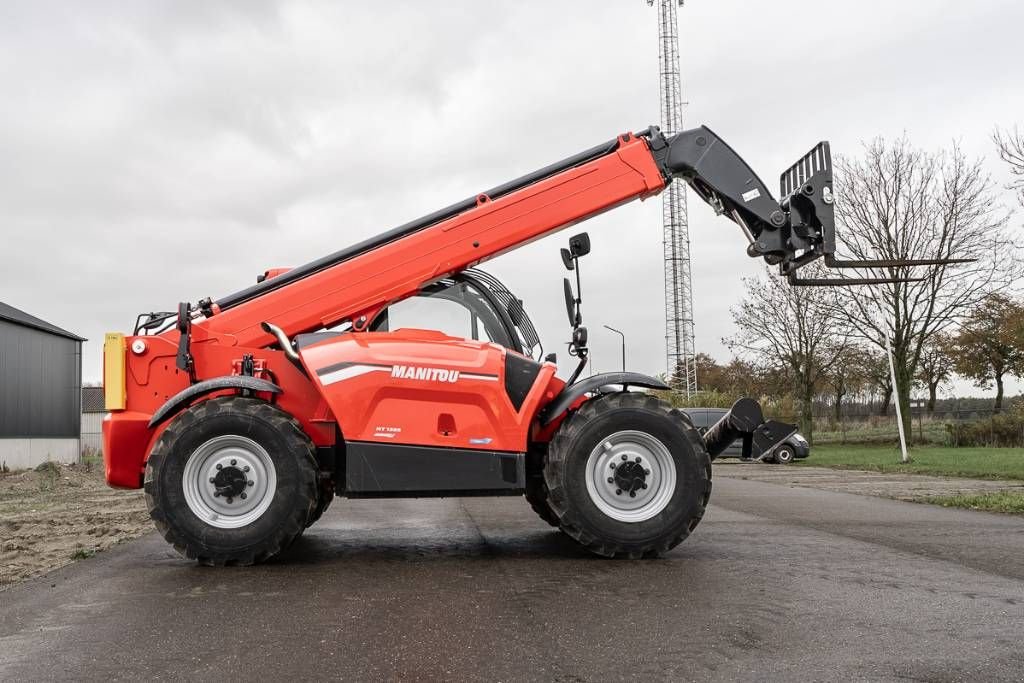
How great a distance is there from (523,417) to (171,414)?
2979 mm

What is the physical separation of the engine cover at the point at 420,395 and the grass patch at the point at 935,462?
49.7 feet

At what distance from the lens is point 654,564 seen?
7.31 meters

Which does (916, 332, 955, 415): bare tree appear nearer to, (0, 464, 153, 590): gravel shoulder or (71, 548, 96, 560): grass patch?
(0, 464, 153, 590): gravel shoulder

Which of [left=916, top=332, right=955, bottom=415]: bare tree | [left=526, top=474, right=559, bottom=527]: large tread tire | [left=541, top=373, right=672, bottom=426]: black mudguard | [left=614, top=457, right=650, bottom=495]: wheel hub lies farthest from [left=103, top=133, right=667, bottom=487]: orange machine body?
[left=916, top=332, right=955, bottom=415]: bare tree

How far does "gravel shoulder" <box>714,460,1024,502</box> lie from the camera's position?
49.8 feet

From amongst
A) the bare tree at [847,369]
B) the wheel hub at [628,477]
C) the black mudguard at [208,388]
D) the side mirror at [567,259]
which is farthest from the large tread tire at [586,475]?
the bare tree at [847,369]

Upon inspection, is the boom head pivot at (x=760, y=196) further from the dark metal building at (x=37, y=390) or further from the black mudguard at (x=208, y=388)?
the dark metal building at (x=37, y=390)

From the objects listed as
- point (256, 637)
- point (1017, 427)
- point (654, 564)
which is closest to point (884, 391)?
point (1017, 427)

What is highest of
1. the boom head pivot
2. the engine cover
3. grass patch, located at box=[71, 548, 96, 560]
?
the boom head pivot

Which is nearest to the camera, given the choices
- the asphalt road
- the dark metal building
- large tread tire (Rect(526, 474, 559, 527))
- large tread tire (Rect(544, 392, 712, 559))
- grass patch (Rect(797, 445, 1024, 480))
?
the asphalt road

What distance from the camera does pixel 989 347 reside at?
45094mm

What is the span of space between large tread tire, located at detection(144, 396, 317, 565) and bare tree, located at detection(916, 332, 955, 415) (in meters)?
45.1

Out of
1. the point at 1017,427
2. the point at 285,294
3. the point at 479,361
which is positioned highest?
the point at 285,294

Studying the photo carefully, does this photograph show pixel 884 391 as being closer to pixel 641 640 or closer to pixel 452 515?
pixel 452 515
